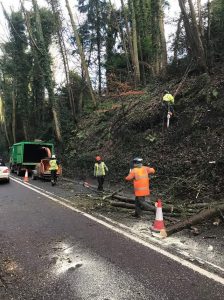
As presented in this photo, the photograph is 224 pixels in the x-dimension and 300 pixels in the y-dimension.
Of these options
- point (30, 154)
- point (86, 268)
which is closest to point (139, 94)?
point (30, 154)

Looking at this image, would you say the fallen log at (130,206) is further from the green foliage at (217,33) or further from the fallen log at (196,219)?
the green foliage at (217,33)

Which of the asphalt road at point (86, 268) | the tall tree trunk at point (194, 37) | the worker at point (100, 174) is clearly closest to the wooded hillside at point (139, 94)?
the tall tree trunk at point (194, 37)

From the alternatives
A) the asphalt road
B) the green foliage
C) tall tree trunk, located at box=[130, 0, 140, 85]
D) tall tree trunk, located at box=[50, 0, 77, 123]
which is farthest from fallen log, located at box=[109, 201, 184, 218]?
tall tree trunk, located at box=[50, 0, 77, 123]

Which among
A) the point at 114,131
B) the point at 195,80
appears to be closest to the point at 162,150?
the point at 195,80

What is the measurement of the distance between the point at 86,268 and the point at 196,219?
130 inches

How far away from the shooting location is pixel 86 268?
20.3 feet

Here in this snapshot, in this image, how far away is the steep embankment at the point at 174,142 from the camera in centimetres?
1259

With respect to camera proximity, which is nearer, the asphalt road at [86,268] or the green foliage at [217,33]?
the asphalt road at [86,268]

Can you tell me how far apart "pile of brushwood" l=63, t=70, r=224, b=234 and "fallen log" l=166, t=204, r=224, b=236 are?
0.02 metres

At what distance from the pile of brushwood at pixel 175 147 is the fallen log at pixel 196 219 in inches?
0.7

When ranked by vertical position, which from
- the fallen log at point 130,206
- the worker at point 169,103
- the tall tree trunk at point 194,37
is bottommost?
the fallen log at point 130,206

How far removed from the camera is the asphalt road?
5.20 metres

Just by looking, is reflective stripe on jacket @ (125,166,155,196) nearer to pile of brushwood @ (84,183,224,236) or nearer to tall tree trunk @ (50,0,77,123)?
pile of brushwood @ (84,183,224,236)

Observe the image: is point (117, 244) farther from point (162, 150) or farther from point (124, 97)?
point (124, 97)
